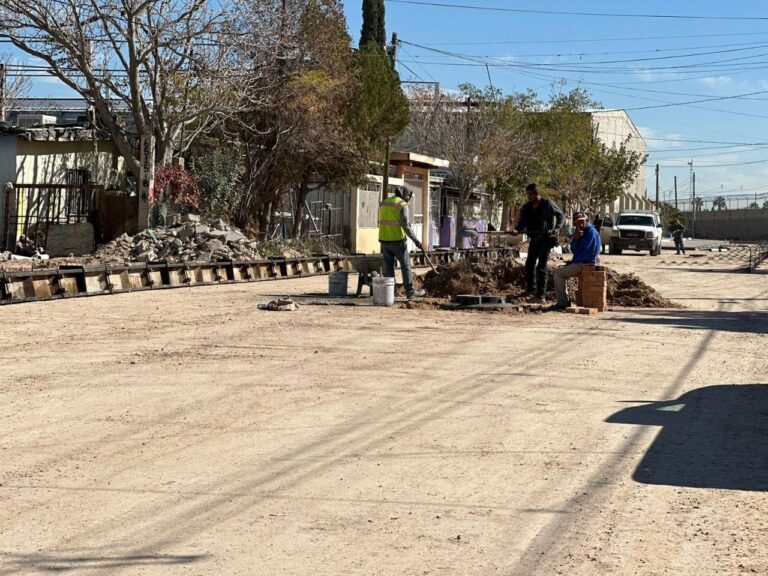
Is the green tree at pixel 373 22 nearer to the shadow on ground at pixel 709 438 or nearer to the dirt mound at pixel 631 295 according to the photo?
the dirt mound at pixel 631 295

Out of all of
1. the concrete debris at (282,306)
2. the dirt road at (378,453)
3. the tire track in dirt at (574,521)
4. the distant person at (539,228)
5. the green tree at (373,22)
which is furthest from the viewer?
the green tree at (373,22)

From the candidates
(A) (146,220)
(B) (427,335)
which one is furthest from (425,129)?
(B) (427,335)

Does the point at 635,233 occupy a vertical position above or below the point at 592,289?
above

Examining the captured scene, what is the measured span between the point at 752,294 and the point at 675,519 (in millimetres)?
20716

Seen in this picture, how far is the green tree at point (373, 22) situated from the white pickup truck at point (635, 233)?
43.7 ft

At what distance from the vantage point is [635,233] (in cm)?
5231

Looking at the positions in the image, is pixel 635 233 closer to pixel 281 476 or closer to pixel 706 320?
pixel 706 320

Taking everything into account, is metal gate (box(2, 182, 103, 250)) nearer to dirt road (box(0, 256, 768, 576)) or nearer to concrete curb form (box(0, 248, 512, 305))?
concrete curb form (box(0, 248, 512, 305))

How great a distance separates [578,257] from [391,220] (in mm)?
3113

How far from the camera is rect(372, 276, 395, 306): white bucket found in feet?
63.1

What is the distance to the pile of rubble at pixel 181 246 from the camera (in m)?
28.6

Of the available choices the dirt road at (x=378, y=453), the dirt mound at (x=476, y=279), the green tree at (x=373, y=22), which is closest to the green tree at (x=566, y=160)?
the green tree at (x=373, y=22)

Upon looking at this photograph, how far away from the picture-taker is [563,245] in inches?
2127

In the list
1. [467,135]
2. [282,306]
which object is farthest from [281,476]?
[467,135]
